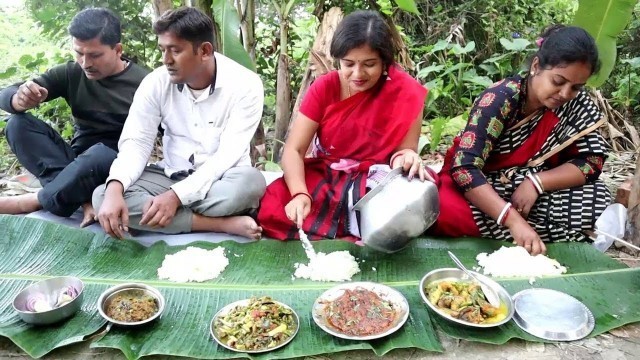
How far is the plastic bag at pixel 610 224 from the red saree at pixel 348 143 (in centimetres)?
100

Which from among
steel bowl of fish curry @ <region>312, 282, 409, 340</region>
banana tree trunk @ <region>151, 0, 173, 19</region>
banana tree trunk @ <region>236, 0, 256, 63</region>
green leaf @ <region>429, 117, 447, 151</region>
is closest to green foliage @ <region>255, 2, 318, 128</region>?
banana tree trunk @ <region>236, 0, 256, 63</region>

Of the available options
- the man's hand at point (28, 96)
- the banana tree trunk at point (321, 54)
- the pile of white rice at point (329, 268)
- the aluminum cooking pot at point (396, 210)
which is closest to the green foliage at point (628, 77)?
the banana tree trunk at point (321, 54)

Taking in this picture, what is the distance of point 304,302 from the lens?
1.89m

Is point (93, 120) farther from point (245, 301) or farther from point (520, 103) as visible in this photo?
point (520, 103)

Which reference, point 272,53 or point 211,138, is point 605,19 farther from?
point 272,53

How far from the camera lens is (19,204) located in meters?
2.64

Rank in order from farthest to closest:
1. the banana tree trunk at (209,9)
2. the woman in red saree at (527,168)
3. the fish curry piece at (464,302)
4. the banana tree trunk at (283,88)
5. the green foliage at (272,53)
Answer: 1. the green foliage at (272,53)
2. the banana tree trunk at (283,88)
3. the banana tree trunk at (209,9)
4. the woman in red saree at (527,168)
5. the fish curry piece at (464,302)

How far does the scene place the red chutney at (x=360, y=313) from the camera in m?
1.67

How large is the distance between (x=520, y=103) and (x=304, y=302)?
4.34ft

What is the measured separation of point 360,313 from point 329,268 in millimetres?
352

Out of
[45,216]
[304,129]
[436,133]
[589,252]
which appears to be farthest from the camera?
[436,133]

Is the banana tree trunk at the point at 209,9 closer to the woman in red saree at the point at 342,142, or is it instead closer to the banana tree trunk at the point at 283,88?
the banana tree trunk at the point at 283,88

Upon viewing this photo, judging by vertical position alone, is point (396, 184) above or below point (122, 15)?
below

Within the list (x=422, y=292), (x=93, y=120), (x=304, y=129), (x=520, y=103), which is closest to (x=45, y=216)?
(x=93, y=120)
